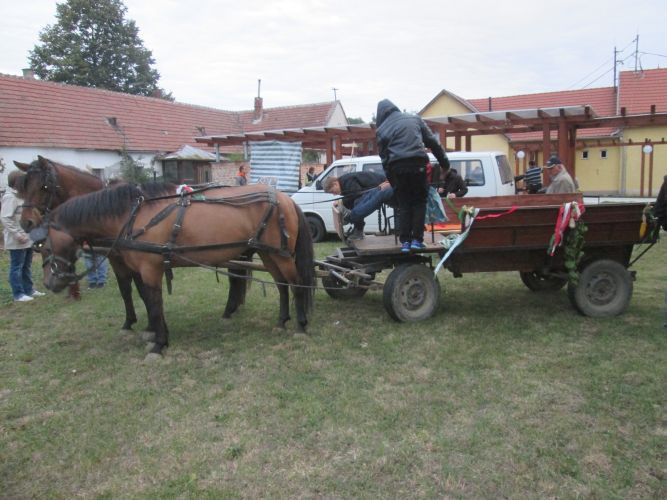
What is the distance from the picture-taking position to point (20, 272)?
7.34m

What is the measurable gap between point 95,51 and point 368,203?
38.0m

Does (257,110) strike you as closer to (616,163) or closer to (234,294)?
(616,163)

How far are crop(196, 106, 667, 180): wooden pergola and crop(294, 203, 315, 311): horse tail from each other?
30.1 feet

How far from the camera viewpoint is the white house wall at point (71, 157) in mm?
16859

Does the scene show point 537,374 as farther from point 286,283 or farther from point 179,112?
point 179,112

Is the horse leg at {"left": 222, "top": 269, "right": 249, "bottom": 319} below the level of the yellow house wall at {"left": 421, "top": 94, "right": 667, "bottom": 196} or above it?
below

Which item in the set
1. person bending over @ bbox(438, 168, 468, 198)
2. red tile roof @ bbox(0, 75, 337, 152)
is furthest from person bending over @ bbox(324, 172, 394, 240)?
red tile roof @ bbox(0, 75, 337, 152)

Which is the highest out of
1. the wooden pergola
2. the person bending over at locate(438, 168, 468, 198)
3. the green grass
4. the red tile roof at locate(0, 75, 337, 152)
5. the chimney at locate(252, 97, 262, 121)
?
the chimney at locate(252, 97, 262, 121)

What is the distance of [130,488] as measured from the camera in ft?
9.69

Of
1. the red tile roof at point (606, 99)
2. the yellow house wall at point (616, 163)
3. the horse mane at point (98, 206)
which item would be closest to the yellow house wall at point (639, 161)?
the yellow house wall at point (616, 163)

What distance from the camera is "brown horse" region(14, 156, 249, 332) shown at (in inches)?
216

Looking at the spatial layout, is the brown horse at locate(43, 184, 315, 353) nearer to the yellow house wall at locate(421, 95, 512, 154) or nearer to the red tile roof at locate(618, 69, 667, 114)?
the yellow house wall at locate(421, 95, 512, 154)

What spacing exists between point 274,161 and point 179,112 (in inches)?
430

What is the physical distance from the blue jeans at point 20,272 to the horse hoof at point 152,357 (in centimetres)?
343
